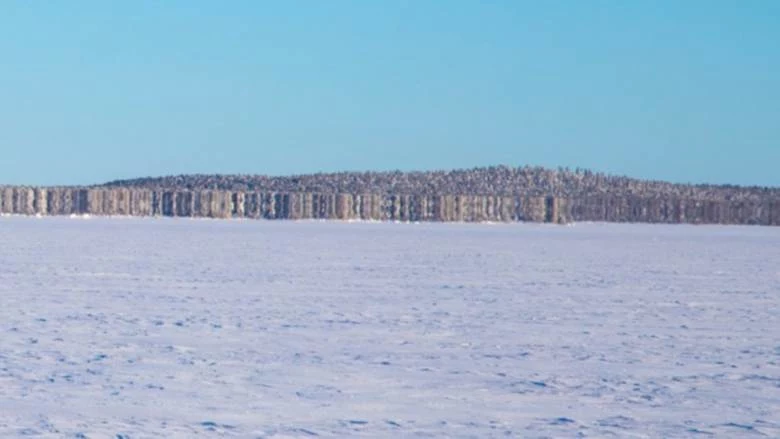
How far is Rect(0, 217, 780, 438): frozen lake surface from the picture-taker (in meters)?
7.20

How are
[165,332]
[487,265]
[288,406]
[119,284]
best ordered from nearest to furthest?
[288,406]
[165,332]
[119,284]
[487,265]

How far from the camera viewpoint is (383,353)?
9.75 m

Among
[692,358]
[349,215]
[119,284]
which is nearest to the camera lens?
[692,358]

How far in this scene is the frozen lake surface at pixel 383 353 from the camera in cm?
720

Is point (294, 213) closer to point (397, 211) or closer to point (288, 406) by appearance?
point (397, 211)

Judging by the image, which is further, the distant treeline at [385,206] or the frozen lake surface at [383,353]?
the distant treeline at [385,206]

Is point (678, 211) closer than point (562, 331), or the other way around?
point (562, 331)

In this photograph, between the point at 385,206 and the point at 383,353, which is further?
the point at 385,206

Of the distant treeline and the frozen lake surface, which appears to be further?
the distant treeline

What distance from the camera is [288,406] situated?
297 inches

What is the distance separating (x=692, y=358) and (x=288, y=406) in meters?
3.36

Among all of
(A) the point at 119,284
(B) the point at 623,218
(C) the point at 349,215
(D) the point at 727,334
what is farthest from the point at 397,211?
(D) the point at 727,334

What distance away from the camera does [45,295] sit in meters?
14.1

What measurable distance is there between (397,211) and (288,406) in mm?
68860
